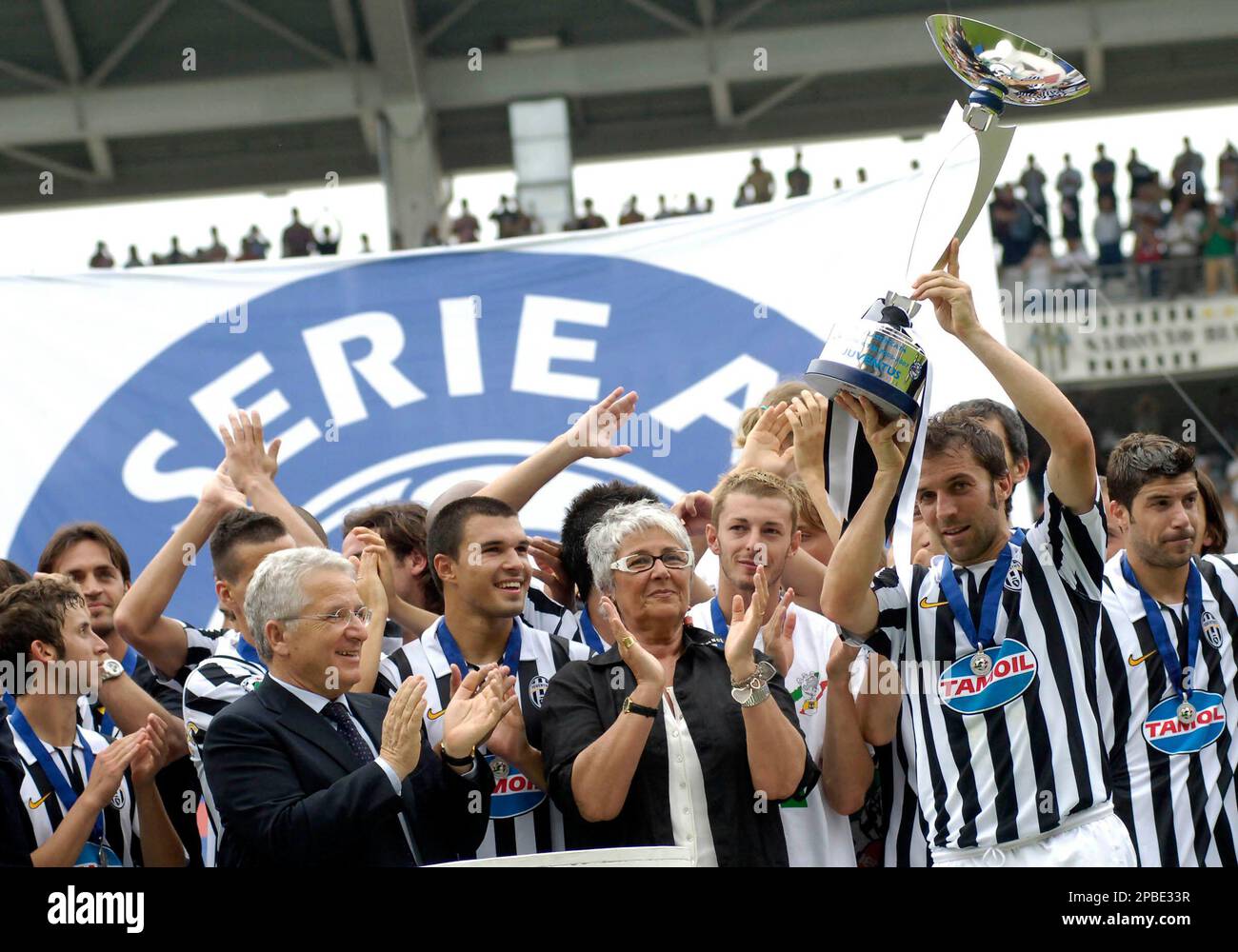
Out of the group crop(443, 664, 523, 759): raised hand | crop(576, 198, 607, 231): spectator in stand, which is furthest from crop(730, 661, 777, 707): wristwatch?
crop(576, 198, 607, 231): spectator in stand

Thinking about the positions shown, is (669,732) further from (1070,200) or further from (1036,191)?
(1070,200)

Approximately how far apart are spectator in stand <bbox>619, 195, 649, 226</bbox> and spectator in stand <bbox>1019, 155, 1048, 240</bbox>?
11.5 feet

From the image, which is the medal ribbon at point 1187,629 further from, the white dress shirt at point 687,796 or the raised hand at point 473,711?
the raised hand at point 473,711

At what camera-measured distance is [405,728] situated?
2871mm

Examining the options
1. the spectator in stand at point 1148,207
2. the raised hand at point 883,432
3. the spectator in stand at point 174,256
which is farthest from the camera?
the spectator in stand at point 1148,207

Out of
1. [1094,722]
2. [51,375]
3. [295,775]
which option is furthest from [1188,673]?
[51,375]

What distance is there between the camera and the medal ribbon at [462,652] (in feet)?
11.2

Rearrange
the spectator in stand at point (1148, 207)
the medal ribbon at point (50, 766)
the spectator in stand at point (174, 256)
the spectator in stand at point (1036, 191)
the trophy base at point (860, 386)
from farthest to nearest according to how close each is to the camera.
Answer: the spectator in stand at point (1148, 207), the spectator in stand at point (1036, 191), the spectator in stand at point (174, 256), the medal ribbon at point (50, 766), the trophy base at point (860, 386)

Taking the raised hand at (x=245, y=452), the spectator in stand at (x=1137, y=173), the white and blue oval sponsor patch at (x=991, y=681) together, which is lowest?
the white and blue oval sponsor patch at (x=991, y=681)

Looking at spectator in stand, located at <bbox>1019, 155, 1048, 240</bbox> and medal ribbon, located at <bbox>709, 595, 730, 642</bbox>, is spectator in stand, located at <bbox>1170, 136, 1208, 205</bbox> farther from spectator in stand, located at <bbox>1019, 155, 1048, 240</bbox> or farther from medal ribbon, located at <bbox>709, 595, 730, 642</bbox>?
medal ribbon, located at <bbox>709, 595, 730, 642</bbox>

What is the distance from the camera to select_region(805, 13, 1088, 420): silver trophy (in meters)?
2.78

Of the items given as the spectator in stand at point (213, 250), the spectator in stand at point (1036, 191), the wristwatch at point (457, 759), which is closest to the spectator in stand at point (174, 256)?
the spectator in stand at point (213, 250)

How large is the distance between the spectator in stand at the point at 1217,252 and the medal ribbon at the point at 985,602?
13.4 metres
